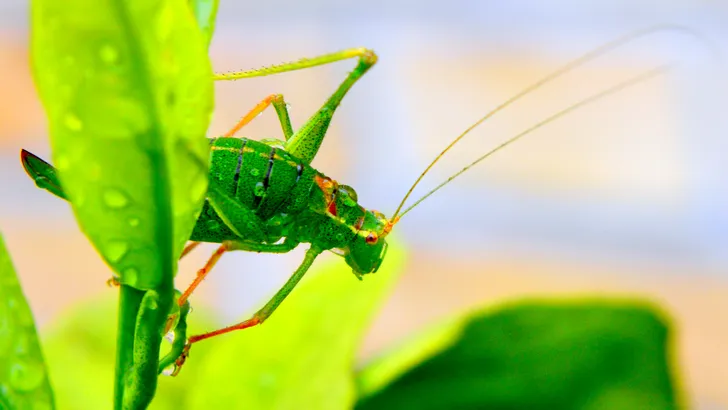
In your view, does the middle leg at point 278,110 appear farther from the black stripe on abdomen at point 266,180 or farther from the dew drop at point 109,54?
the dew drop at point 109,54

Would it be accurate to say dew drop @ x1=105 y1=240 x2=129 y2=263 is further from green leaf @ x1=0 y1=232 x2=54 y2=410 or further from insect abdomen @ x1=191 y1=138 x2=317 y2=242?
insect abdomen @ x1=191 y1=138 x2=317 y2=242

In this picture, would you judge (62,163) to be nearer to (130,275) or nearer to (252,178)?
(130,275)

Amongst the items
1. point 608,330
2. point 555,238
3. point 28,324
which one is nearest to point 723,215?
point 555,238

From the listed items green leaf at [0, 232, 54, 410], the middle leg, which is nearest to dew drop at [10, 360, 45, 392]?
green leaf at [0, 232, 54, 410]

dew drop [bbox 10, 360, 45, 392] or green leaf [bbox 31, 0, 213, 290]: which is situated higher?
green leaf [bbox 31, 0, 213, 290]

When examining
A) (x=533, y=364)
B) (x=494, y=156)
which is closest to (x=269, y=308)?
(x=533, y=364)

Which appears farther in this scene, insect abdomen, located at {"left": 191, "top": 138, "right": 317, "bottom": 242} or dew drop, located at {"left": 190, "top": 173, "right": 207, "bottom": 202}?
insect abdomen, located at {"left": 191, "top": 138, "right": 317, "bottom": 242}

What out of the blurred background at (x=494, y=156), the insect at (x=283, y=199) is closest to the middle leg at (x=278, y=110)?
the insect at (x=283, y=199)

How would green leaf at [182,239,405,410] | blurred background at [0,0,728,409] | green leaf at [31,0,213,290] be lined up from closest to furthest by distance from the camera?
green leaf at [31,0,213,290], green leaf at [182,239,405,410], blurred background at [0,0,728,409]

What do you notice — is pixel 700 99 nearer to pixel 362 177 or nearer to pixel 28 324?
pixel 362 177
